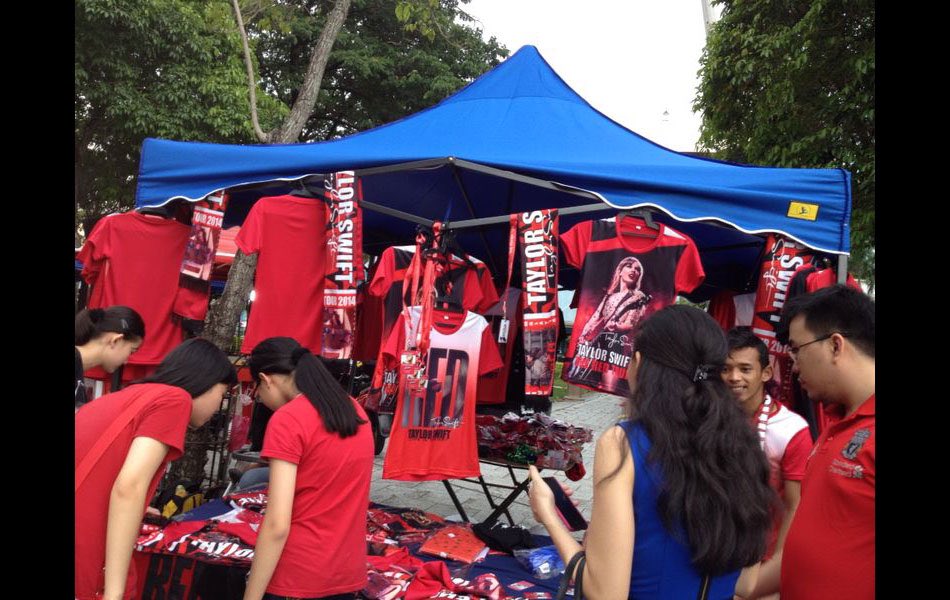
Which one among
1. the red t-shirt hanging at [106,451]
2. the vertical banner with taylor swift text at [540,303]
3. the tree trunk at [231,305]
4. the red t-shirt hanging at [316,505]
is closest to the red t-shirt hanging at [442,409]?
the vertical banner with taylor swift text at [540,303]

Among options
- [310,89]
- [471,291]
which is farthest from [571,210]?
[310,89]

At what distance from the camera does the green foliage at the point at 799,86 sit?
26.2ft

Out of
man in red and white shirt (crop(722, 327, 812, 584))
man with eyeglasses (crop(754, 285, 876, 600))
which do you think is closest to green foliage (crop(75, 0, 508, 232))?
man in red and white shirt (crop(722, 327, 812, 584))

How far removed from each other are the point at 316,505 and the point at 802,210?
2.66 m

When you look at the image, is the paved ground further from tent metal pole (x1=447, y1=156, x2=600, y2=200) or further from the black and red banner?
the black and red banner

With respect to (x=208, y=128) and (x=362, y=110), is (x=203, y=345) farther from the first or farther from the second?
(x=362, y=110)

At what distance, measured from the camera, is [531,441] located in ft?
14.4

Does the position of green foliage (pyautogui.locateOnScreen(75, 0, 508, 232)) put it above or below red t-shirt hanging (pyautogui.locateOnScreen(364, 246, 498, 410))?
above

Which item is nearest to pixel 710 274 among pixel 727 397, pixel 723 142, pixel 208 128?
pixel 727 397

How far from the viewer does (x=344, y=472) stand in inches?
86.9

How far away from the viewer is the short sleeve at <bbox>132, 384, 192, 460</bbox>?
1812 millimetres

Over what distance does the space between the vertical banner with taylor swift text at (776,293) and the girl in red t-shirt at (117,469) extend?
2709 millimetres

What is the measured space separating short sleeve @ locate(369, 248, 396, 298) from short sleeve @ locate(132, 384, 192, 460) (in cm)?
187

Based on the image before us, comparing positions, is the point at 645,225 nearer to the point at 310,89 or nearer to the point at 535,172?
the point at 535,172
